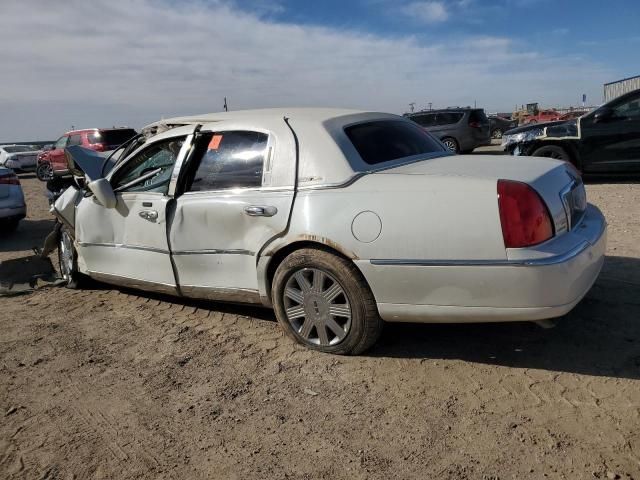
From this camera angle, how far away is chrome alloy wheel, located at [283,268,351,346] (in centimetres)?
325

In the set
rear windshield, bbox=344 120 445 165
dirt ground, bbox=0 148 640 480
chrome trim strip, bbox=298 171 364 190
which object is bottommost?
dirt ground, bbox=0 148 640 480

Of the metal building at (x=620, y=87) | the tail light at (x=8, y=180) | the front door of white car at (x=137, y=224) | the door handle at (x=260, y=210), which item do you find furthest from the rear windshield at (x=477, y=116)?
the metal building at (x=620, y=87)

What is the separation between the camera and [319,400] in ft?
9.57

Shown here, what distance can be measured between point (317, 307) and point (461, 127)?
1437 centimetres

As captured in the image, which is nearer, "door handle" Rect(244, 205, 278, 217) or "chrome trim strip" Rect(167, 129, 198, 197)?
"door handle" Rect(244, 205, 278, 217)

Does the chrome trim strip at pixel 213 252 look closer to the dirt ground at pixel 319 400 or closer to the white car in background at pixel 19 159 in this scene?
the dirt ground at pixel 319 400

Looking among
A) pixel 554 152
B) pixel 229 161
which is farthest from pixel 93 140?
pixel 229 161

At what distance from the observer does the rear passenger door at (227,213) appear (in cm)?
343

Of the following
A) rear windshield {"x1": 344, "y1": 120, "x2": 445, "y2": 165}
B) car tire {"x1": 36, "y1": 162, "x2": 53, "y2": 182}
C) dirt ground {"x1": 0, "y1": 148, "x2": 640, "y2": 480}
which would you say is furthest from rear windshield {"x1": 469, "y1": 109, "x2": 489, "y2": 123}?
car tire {"x1": 36, "y1": 162, "x2": 53, "y2": 182}

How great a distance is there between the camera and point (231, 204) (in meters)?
3.56

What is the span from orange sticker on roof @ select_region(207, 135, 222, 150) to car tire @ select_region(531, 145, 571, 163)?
752 centimetres

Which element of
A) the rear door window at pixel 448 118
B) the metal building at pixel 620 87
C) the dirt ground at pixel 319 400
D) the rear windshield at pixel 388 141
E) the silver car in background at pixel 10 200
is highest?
the metal building at pixel 620 87

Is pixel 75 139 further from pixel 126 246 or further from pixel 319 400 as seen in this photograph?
pixel 319 400

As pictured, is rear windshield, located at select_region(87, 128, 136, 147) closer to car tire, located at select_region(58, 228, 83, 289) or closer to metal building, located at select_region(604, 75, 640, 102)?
car tire, located at select_region(58, 228, 83, 289)
